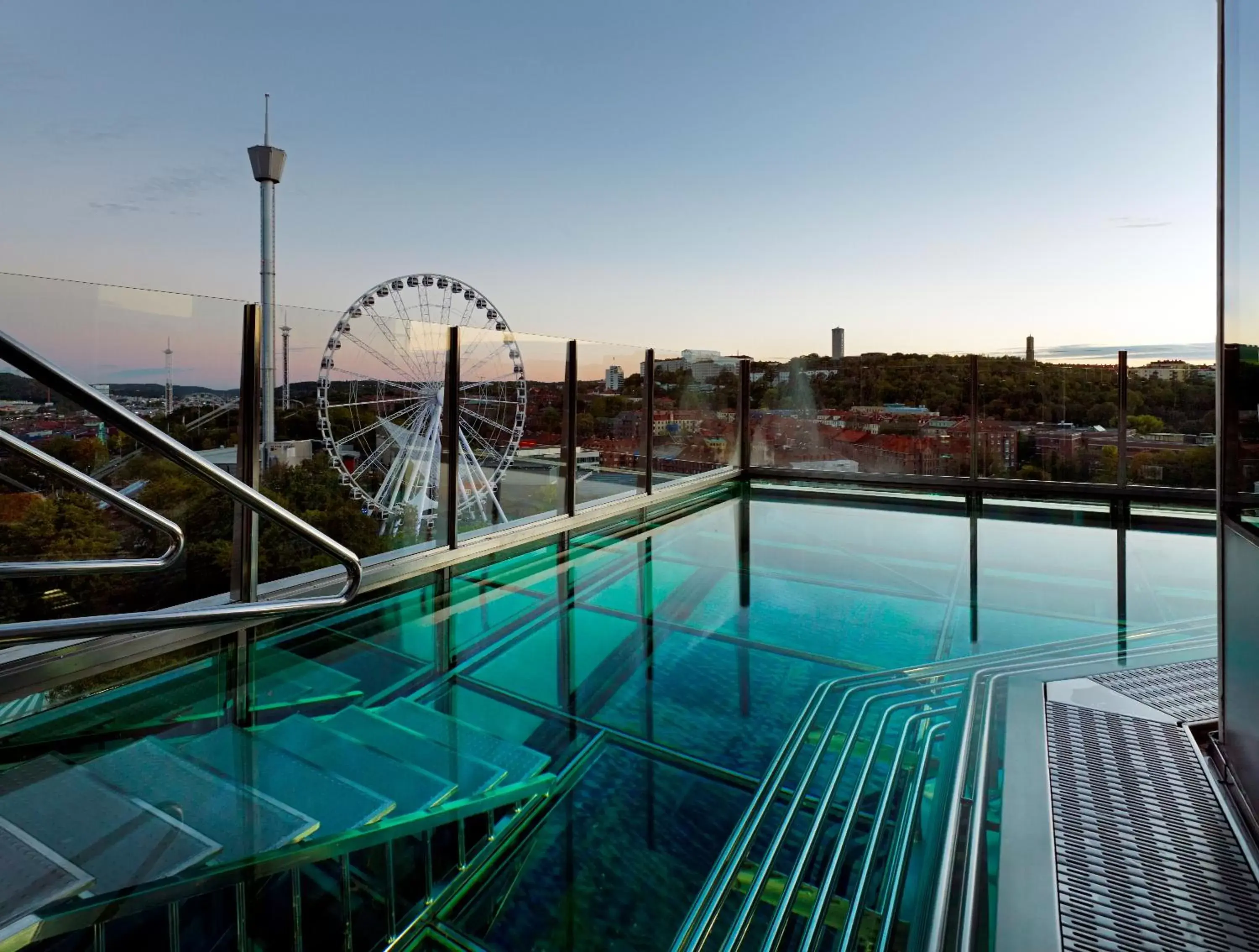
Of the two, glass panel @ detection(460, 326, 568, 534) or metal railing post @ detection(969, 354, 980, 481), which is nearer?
glass panel @ detection(460, 326, 568, 534)

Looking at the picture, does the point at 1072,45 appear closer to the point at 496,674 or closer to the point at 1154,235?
the point at 1154,235

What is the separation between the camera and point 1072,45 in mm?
6234

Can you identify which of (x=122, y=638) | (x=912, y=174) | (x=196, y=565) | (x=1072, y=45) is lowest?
(x=122, y=638)

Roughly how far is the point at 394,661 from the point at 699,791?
4.50 feet

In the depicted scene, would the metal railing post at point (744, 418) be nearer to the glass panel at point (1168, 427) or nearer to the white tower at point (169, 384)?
the glass panel at point (1168, 427)

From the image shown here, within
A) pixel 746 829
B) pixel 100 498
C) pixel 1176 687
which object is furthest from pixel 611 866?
pixel 1176 687

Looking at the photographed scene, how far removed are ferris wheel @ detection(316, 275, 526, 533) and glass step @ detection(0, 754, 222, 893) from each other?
1.92m

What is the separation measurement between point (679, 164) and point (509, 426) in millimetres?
5287

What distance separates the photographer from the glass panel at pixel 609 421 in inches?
202

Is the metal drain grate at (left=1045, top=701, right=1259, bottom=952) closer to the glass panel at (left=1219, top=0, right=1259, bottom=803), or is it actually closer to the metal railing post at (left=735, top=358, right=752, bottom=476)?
the glass panel at (left=1219, top=0, right=1259, bottom=803)

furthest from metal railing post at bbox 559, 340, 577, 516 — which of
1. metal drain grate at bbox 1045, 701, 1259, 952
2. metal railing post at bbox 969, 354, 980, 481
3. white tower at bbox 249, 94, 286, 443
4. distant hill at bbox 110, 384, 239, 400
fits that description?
white tower at bbox 249, 94, 286, 443

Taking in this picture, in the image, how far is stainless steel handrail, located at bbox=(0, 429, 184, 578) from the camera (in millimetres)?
1498

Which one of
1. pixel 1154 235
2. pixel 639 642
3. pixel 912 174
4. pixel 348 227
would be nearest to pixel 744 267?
pixel 912 174

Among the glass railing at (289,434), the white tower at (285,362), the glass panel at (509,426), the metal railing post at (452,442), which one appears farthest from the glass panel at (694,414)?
the white tower at (285,362)
